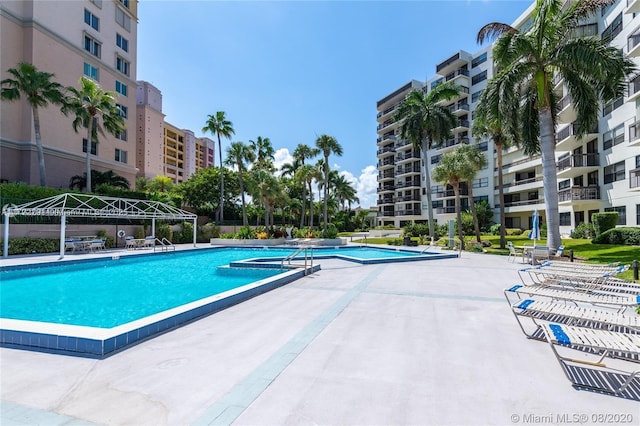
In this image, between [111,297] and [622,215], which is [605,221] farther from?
[111,297]

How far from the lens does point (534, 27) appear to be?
17.0m

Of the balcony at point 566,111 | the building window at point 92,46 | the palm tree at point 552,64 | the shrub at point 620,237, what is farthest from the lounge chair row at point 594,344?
the building window at point 92,46

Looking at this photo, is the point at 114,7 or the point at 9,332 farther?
the point at 114,7

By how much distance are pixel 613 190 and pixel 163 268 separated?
1225 inches

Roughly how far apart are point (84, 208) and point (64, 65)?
622 inches

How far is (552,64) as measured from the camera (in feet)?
55.8

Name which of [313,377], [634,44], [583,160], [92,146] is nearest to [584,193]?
[583,160]

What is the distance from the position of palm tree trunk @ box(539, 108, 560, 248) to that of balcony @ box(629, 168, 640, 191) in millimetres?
7773

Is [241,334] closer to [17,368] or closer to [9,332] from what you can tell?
[17,368]

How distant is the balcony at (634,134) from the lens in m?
19.7

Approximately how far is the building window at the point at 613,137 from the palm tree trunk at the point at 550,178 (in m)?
11.1

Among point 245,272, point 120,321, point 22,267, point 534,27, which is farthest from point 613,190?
point 22,267

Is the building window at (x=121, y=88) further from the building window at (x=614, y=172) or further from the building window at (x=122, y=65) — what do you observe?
the building window at (x=614, y=172)

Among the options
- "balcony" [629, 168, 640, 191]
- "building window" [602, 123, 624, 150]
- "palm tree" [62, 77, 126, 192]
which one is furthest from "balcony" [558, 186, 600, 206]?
"palm tree" [62, 77, 126, 192]
